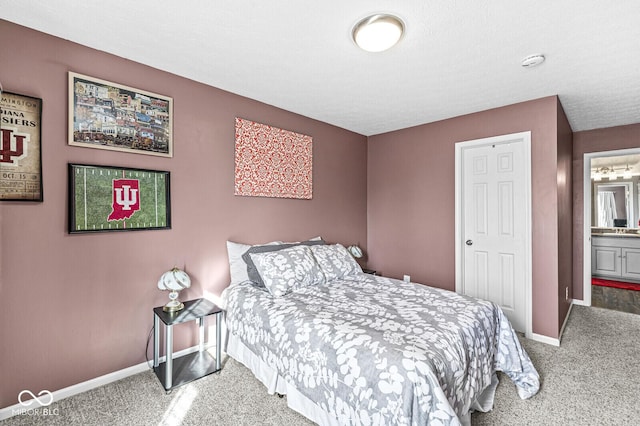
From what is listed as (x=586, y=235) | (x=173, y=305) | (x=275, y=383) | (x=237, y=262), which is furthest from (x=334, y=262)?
(x=586, y=235)

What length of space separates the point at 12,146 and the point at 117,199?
2.07 ft

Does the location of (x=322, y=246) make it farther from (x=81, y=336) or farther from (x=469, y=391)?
(x=81, y=336)

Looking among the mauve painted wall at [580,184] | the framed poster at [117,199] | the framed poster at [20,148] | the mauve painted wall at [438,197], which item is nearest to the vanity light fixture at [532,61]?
the mauve painted wall at [438,197]

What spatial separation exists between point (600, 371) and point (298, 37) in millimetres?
3458

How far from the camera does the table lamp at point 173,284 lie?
2318 mm

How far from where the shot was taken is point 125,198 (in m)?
2.30

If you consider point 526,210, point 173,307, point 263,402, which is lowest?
point 263,402

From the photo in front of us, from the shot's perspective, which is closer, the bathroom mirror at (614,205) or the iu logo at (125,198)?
the iu logo at (125,198)

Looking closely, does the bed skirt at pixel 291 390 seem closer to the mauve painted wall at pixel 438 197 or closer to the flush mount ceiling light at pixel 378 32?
the mauve painted wall at pixel 438 197

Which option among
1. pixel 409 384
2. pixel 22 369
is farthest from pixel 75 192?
pixel 409 384

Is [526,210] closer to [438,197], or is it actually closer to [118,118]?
→ [438,197]

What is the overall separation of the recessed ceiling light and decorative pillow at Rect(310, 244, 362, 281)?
2.25 m

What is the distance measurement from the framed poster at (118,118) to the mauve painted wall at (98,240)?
56mm

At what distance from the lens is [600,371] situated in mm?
2441
